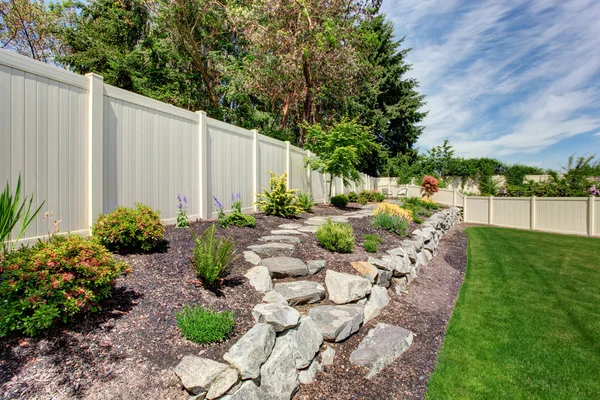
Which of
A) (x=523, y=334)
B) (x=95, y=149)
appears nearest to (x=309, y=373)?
(x=523, y=334)

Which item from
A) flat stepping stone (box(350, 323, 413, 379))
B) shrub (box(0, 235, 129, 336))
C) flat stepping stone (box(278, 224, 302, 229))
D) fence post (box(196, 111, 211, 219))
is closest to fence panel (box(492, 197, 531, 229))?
flat stepping stone (box(278, 224, 302, 229))

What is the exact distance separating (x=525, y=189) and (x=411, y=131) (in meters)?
10.5

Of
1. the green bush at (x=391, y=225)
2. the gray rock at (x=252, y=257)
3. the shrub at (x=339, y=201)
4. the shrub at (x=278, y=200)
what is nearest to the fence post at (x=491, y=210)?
the shrub at (x=339, y=201)

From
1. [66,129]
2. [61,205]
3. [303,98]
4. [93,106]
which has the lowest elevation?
[61,205]

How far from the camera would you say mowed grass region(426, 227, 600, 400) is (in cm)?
257

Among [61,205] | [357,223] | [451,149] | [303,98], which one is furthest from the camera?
[451,149]

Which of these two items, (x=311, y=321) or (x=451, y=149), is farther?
(x=451, y=149)

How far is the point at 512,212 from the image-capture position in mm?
12672

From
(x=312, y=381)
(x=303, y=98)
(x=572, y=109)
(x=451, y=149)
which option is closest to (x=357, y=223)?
(x=312, y=381)

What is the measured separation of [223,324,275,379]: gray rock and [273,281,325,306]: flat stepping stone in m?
0.74

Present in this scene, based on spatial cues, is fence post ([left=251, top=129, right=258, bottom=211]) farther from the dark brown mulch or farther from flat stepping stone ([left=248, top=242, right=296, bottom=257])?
the dark brown mulch

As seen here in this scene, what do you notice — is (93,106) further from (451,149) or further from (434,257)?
(451,149)

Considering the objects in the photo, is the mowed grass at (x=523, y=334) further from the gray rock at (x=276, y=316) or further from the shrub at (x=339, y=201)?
the shrub at (x=339, y=201)

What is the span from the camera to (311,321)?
2.87m
